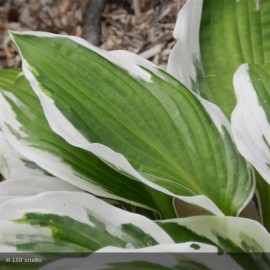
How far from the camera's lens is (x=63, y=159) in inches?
28.7

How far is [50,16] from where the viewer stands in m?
1.43

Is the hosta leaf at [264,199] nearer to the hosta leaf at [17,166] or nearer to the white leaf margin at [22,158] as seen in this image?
the white leaf margin at [22,158]

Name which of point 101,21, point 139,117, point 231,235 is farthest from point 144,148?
point 101,21

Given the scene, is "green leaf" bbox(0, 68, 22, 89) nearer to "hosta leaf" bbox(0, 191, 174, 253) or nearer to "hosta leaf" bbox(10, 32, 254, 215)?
"hosta leaf" bbox(10, 32, 254, 215)

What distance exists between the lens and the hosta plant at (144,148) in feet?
2.12

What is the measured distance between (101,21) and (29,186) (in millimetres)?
747

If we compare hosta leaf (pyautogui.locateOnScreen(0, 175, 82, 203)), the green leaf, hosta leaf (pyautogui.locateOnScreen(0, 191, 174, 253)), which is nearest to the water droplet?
hosta leaf (pyautogui.locateOnScreen(0, 191, 174, 253))

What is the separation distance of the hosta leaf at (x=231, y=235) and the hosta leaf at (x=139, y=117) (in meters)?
0.03

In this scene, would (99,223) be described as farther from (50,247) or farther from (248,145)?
(248,145)

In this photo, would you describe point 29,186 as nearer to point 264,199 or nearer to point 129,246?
point 129,246

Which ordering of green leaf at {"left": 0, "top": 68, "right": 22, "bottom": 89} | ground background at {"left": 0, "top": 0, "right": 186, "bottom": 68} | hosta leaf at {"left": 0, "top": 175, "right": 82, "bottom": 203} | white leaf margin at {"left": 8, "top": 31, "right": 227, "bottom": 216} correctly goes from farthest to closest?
1. ground background at {"left": 0, "top": 0, "right": 186, "bottom": 68}
2. green leaf at {"left": 0, "top": 68, "right": 22, "bottom": 89}
3. hosta leaf at {"left": 0, "top": 175, "right": 82, "bottom": 203}
4. white leaf margin at {"left": 8, "top": 31, "right": 227, "bottom": 216}

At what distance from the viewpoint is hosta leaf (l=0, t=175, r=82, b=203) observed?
750 millimetres

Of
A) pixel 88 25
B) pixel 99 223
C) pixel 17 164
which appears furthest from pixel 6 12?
pixel 99 223

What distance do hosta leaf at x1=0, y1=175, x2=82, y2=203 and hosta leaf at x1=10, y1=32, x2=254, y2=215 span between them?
0.10 meters
